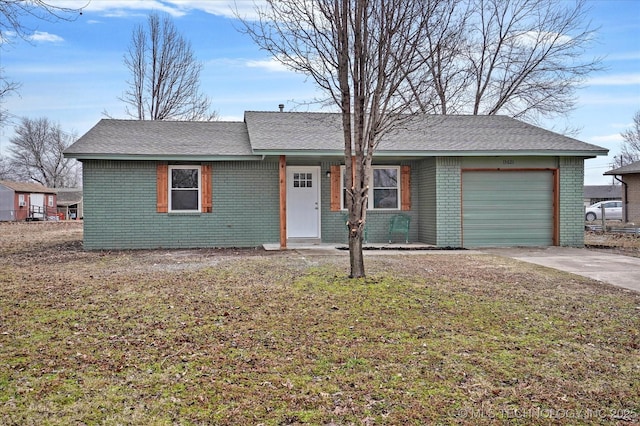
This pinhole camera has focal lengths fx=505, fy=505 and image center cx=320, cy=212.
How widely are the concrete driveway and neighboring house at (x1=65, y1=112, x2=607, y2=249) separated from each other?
1.21m

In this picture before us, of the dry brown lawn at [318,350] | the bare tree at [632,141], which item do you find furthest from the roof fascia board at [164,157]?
the bare tree at [632,141]

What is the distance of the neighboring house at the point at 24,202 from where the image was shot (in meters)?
41.3

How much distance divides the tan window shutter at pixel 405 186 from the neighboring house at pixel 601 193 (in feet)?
161

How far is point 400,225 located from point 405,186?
111cm

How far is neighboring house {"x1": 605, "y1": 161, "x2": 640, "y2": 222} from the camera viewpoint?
23.4m

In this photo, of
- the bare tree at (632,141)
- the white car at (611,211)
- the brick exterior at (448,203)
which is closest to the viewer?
the brick exterior at (448,203)

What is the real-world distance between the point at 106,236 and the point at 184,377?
10087 mm

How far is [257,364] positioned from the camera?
13.2 feet

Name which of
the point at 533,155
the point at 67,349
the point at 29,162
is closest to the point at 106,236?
the point at 67,349

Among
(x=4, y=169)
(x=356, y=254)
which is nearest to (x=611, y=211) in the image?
(x=356, y=254)

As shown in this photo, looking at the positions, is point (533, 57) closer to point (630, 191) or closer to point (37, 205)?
point (630, 191)

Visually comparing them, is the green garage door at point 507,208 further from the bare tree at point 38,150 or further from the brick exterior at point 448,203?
the bare tree at point 38,150

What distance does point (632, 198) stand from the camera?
2458cm

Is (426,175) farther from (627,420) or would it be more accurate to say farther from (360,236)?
(627,420)
